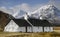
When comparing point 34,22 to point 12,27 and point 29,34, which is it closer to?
point 29,34

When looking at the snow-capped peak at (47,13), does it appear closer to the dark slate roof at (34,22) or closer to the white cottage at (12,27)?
the dark slate roof at (34,22)

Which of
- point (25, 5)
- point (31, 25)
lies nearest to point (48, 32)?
point (31, 25)

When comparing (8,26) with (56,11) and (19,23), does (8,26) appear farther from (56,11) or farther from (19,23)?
(56,11)

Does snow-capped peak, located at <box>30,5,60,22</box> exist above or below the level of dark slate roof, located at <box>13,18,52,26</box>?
above

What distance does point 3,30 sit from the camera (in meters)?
4.48

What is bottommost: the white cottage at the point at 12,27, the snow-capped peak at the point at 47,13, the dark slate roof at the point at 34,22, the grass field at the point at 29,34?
the grass field at the point at 29,34

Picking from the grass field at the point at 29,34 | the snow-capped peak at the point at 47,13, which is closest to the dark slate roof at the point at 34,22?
the snow-capped peak at the point at 47,13

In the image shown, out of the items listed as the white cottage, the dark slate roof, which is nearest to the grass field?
the white cottage

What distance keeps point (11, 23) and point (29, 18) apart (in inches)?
14.7

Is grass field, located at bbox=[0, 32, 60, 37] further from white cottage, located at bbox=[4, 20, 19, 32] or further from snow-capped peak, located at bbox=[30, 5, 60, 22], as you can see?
snow-capped peak, located at bbox=[30, 5, 60, 22]

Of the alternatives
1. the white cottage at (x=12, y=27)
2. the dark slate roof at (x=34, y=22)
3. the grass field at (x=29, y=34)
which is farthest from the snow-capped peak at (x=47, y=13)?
the white cottage at (x=12, y=27)

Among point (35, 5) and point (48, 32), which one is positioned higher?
point (35, 5)

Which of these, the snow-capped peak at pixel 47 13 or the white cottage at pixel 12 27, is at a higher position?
the snow-capped peak at pixel 47 13

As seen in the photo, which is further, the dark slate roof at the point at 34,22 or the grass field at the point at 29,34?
the dark slate roof at the point at 34,22
